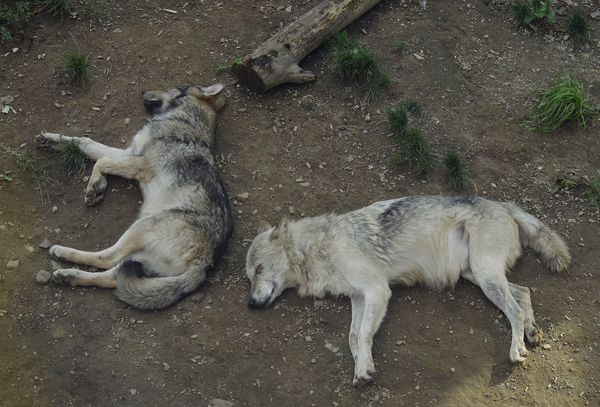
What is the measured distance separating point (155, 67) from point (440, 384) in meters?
5.82

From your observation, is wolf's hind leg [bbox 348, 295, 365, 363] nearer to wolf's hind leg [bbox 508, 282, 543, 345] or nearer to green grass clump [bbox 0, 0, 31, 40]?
wolf's hind leg [bbox 508, 282, 543, 345]

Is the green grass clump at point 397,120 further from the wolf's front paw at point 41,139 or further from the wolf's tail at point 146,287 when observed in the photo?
the wolf's front paw at point 41,139

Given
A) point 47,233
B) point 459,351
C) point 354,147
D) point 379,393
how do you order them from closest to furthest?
1. point 379,393
2. point 459,351
3. point 47,233
4. point 354,147

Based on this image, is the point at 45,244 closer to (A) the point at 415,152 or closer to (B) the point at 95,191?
(B) the point at 95,191

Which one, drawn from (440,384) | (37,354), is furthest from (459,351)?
(37,354)

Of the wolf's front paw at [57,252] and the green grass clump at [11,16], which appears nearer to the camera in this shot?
the wolf's front paw at [57,252]

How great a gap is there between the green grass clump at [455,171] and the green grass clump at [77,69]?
17.0ft

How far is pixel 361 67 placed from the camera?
7.30 metres

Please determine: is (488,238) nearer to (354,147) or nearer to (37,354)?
(354,147)

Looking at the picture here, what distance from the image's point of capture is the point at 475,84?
294 inches

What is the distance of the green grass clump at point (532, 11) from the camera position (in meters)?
7.95

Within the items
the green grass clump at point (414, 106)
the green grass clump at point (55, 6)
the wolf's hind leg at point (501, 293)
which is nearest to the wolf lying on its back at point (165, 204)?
the green grass clump at point (55, 6)

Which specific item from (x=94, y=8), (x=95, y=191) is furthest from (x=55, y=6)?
(x=95, y=191)

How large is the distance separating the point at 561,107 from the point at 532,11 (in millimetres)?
2152
